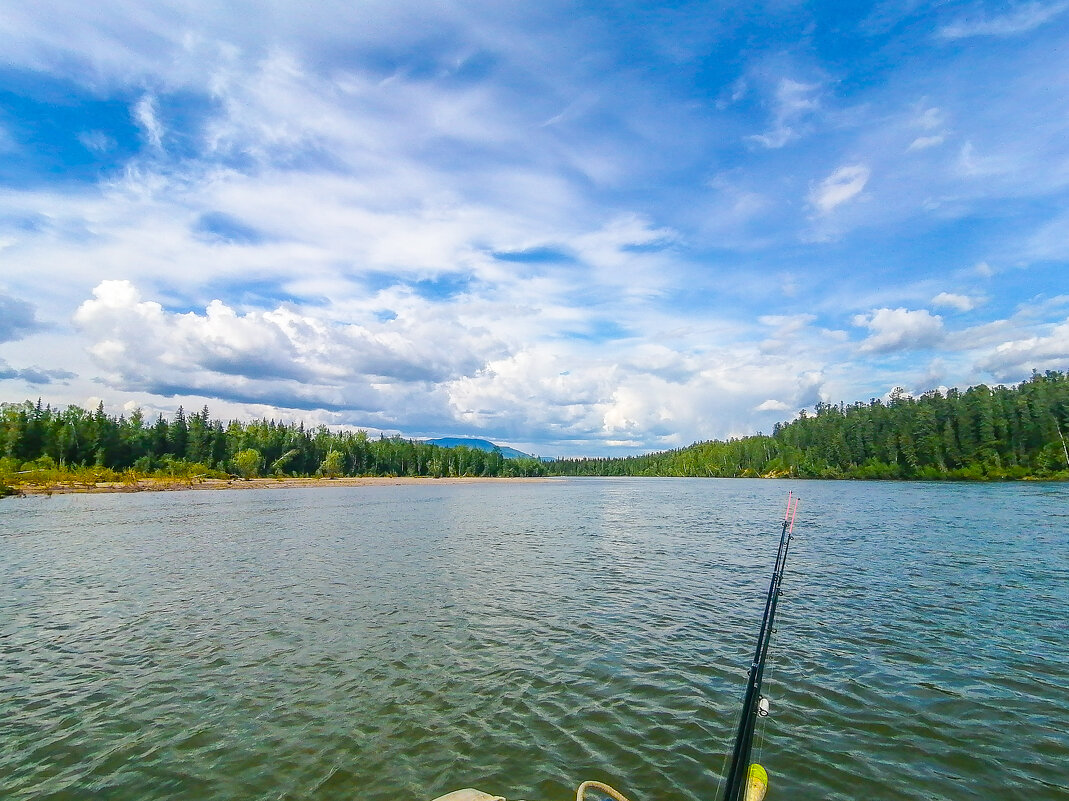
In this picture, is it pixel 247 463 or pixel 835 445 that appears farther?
pixel 835 445

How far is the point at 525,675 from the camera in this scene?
44.7 feet

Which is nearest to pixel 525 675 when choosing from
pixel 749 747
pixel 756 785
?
pixel 756 785

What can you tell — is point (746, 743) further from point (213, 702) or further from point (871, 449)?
point (871, 449)

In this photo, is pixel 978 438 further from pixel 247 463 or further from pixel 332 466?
pixel 247 463

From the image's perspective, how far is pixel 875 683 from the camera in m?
12.7

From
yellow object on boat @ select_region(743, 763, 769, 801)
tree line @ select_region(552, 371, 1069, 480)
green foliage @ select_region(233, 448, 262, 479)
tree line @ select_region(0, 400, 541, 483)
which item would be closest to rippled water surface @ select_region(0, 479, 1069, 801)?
yellow object on boat @ select_region(743, 763, 769, 801)

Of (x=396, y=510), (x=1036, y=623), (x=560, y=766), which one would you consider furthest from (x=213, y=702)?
(x=396, y=510)

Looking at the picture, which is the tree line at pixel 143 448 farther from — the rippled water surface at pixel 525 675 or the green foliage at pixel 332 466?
the rippled water surface at pixel 525 675

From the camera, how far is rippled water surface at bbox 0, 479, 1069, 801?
941cm

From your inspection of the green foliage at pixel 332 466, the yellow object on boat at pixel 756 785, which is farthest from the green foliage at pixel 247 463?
the yellow object on boat at pixel 756 785

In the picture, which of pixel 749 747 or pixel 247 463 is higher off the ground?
pixel 247 463

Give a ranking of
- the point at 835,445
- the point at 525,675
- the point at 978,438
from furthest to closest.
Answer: the point at 835,445
the point at 978,438
the point at 525,675

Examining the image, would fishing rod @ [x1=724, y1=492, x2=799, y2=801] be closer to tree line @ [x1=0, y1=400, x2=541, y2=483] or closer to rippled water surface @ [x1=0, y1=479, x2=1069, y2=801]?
rippled water surface @ [x1=0, y1=479, x2=1069, y2=801]

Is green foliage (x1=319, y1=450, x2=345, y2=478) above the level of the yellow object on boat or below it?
above
